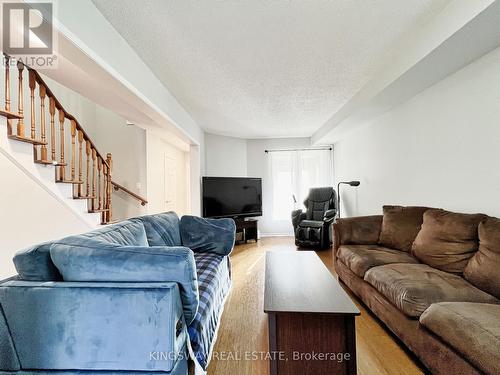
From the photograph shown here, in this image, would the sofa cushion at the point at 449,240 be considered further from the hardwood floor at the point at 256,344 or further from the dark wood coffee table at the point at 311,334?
the dark wood coffee table at the point at 311,334

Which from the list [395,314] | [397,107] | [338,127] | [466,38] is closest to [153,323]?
[395,314]

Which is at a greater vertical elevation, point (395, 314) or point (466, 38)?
point (466, 38)

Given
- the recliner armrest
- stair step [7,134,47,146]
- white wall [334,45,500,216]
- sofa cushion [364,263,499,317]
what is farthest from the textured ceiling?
the recliner armrest

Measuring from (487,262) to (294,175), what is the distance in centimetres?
437

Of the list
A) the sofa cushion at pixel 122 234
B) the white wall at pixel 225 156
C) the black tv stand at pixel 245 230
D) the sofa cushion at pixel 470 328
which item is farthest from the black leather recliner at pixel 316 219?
the sofa cushion at pixel 122 234

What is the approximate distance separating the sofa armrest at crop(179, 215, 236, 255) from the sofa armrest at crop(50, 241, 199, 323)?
1.51 meters

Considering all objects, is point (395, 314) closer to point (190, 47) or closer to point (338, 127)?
point (190, 47)

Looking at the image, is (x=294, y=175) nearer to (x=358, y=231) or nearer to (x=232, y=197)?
(x=232, y=197)

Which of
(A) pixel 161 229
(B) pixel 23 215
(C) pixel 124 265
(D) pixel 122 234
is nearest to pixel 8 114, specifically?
(B) pixel 23 215

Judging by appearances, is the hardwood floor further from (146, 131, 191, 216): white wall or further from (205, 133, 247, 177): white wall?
(205, 133, 247, 177): white wall

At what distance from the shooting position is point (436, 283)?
171cm

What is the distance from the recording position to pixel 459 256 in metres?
1.92

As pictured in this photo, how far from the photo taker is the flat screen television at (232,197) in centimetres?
489

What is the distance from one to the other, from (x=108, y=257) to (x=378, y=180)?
3649 mm
